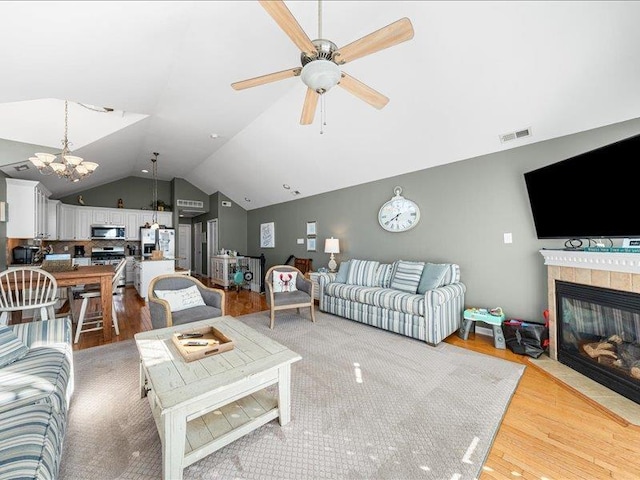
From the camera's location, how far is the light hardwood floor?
4.75ft

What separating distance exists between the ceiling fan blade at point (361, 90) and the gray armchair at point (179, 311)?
2.43m

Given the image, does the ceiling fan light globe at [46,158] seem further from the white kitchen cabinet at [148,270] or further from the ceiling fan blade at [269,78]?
the ceiling fan blade at [269,78]

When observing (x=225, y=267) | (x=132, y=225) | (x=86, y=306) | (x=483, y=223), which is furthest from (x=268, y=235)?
(x=483, y=223)

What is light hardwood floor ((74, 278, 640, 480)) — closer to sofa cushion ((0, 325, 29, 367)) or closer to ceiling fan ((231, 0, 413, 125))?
ceiling fan ((231, 0, 413, 125))

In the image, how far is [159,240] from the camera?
712 centimetres

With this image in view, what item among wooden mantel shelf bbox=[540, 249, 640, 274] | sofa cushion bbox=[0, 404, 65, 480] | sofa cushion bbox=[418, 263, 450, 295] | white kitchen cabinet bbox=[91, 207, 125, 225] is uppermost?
white kitchen cabinet bbox=[91, 207, 125, 225]

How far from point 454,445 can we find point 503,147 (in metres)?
3.21

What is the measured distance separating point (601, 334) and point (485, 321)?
94cm

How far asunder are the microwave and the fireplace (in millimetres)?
9120

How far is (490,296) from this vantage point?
133 inches

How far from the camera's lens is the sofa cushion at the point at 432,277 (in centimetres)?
338

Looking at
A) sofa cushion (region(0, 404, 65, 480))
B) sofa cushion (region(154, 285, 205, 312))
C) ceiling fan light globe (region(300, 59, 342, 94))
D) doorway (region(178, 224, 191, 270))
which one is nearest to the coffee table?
sofa cushion (region(0, 404, 65, 480))

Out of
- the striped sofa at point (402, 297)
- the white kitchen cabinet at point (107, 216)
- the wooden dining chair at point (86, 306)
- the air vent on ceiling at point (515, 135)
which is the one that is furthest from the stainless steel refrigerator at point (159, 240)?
the air vent on ceiling at point (515, 135)

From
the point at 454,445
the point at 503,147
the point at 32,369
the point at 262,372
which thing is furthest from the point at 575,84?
the point at 32,369
